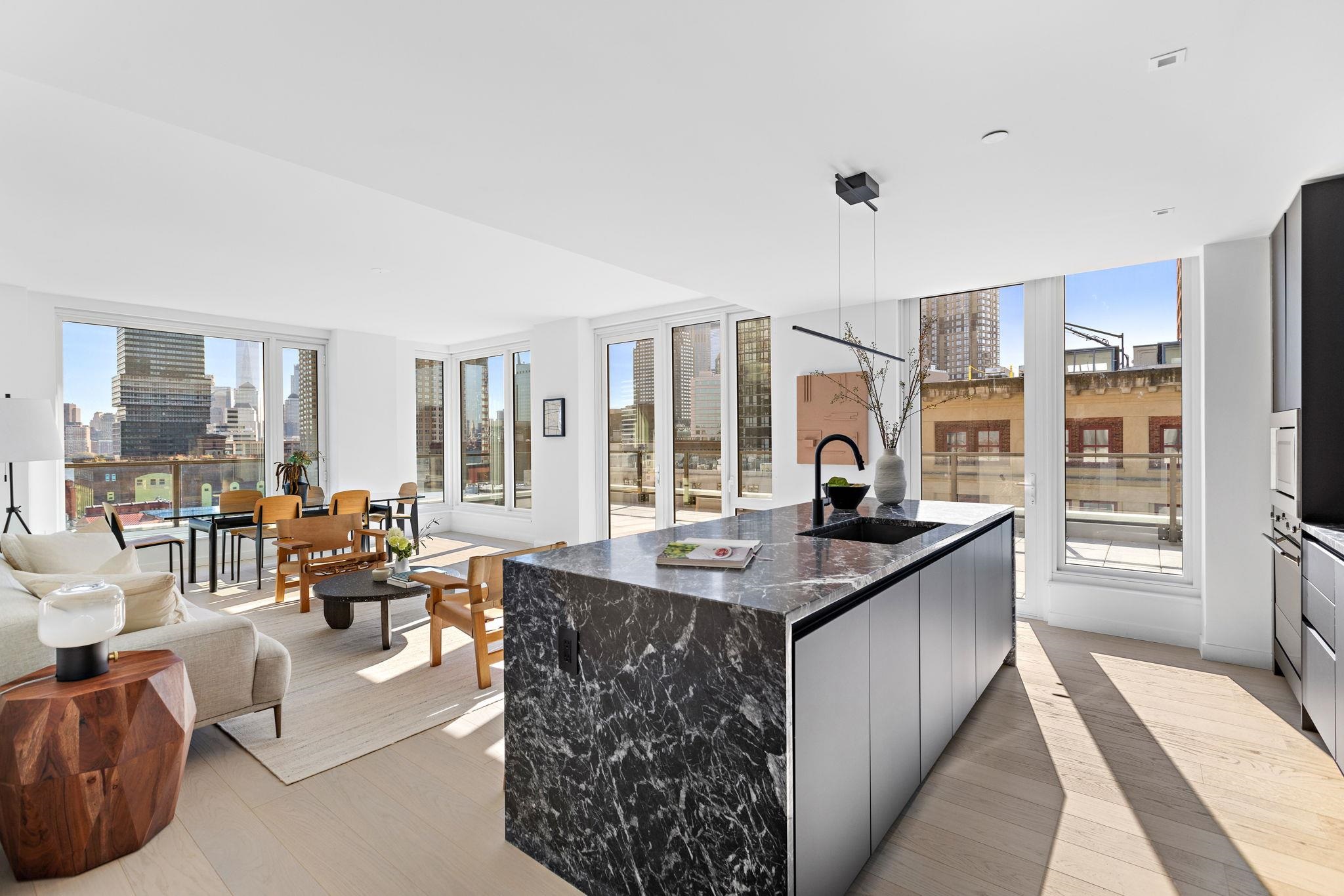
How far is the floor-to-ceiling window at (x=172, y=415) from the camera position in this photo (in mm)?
6180

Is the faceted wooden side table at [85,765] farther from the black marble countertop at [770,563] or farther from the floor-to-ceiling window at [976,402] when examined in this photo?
the floor-to-ceiling window at [976,402]

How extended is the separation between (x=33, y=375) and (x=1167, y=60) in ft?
26.4

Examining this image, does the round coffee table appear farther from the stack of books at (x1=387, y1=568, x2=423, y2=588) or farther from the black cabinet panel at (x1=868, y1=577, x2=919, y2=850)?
the black cabinet panel at (x1=868, y1=577, x2=919, y2=850)

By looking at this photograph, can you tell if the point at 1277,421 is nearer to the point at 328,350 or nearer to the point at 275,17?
the point at 275,17

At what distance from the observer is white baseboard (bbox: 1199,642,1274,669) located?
145 inches

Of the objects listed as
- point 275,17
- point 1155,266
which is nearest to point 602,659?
point 275,17

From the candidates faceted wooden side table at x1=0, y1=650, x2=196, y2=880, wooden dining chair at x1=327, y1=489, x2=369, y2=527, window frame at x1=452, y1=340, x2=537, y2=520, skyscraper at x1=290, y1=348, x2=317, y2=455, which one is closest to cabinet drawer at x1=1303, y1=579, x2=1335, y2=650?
faceted wooden side table at x1=0, y1=650, x2=196, y2=880

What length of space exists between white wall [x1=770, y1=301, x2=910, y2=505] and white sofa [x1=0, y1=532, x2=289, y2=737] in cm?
397

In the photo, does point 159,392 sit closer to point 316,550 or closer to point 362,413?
point 362,413

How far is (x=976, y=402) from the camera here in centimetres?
500

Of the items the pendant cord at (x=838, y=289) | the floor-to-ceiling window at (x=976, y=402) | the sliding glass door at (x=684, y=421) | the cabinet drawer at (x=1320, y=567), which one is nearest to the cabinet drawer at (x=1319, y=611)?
the cabinet drawer at (x=1320, y=567)

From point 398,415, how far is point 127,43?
23.7ft

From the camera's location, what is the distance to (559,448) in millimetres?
7410

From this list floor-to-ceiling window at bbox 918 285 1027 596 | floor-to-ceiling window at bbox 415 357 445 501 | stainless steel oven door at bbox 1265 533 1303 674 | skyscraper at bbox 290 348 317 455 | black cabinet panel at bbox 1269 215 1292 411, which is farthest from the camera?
floor-to-ceiling window at bbox 415 357 445 501
